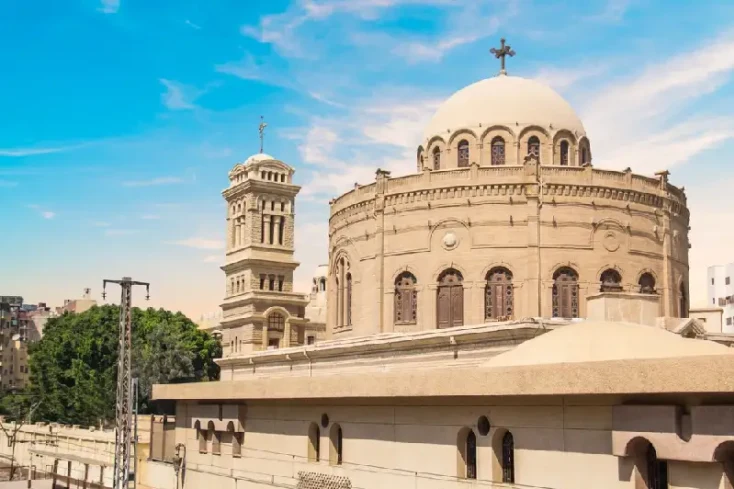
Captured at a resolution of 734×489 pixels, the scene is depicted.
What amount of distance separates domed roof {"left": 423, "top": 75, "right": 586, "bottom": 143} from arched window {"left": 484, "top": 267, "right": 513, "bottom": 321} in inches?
268

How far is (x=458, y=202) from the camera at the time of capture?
3500 cm

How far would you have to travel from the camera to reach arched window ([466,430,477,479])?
19203 mm

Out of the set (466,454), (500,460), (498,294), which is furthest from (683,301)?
(500,460)

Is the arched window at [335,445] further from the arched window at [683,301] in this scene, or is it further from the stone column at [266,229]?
the stone column at [266,229]

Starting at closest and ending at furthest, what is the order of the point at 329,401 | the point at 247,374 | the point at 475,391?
the point at 475,391
the point at 329,401
the point at 247,374

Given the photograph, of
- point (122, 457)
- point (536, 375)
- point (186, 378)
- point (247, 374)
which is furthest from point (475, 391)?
point (186, 378)

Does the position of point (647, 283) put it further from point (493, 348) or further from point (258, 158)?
point (258, 158)

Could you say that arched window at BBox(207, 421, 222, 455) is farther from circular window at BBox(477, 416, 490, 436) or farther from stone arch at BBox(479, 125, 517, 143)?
stone arch at BBox(479, 125, 517, 143)

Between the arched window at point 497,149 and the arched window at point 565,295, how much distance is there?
5.96m

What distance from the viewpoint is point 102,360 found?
6475 centimetres

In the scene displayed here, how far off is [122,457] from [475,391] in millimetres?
14942

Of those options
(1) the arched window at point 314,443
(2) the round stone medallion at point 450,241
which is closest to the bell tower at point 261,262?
(2) the round stone medallion at point 450,241

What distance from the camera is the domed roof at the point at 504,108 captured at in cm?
3812

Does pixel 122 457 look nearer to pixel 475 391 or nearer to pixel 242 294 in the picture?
pixel 475 391
